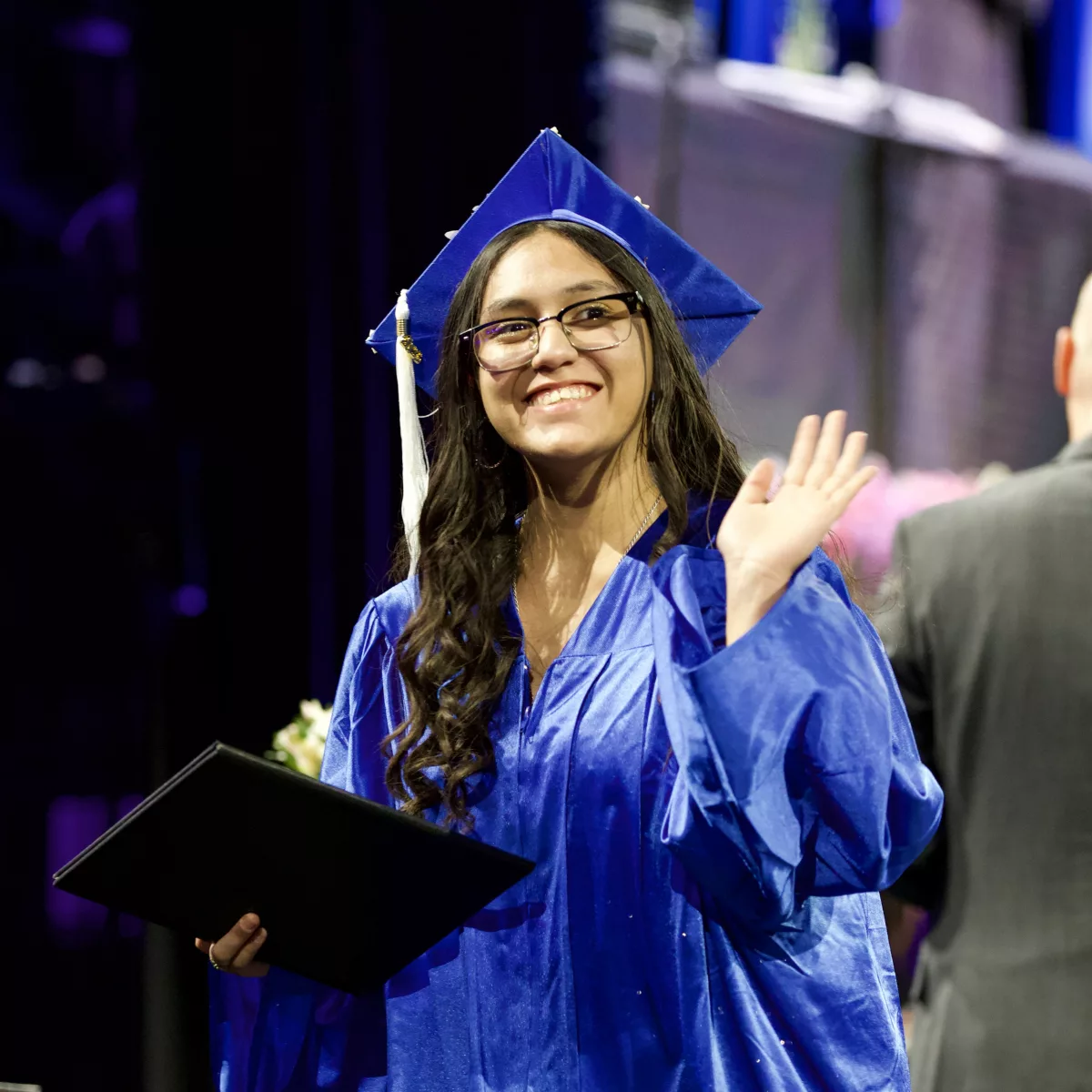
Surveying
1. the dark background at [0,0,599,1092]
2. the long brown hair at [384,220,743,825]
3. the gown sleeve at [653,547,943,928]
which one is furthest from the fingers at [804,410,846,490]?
the dark background at [0,0,599,1092]

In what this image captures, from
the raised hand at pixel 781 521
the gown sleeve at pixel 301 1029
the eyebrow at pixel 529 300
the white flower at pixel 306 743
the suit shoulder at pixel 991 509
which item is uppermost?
the eyebrow at pixel 529 300

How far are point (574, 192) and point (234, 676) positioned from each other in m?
2.19

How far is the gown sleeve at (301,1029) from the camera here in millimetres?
1665

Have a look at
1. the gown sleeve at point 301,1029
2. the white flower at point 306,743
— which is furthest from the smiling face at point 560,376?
the white flower at point 306,743

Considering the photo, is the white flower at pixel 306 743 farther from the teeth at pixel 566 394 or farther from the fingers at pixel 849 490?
the fingers at pixel 849 490

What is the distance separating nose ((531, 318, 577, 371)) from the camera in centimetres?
161

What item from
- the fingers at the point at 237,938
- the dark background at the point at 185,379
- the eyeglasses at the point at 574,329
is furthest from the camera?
the dark background at the point at 185,379

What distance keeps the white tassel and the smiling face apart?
0.18 meters

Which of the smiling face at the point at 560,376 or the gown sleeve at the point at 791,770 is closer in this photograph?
the gown sleeve at the point at 791,770

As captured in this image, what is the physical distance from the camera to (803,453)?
1.42m

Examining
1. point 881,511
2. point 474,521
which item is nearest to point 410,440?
point 474,521

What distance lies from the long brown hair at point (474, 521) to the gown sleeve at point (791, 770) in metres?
0.31

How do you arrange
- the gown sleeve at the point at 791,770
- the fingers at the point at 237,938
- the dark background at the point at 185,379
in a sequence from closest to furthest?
the gown sleeve at the point at 791,770
the fingers at the point at 237,938
the dark background at the point at 185,379

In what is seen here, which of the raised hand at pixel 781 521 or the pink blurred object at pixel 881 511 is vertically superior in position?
the raised hand at pixel 781 521
